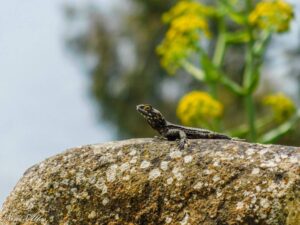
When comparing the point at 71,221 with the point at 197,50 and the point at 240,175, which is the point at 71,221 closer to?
the point at 240,175

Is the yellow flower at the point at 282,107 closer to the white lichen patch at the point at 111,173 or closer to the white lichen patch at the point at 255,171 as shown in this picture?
the white lichen patch at the point at 111,173

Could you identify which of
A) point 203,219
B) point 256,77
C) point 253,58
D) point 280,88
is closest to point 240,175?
point 203,219

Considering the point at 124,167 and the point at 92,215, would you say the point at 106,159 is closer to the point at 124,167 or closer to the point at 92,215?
the point at 124,167

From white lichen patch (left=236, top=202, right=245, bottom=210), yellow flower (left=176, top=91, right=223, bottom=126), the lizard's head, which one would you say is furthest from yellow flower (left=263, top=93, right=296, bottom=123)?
white lichen patch (left=236, top=202, right=245, bottom=210)

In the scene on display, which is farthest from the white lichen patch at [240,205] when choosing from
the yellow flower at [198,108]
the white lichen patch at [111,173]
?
the yellow flower at [198,108]

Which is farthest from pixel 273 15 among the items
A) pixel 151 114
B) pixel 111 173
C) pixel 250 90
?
pixel 111 173
